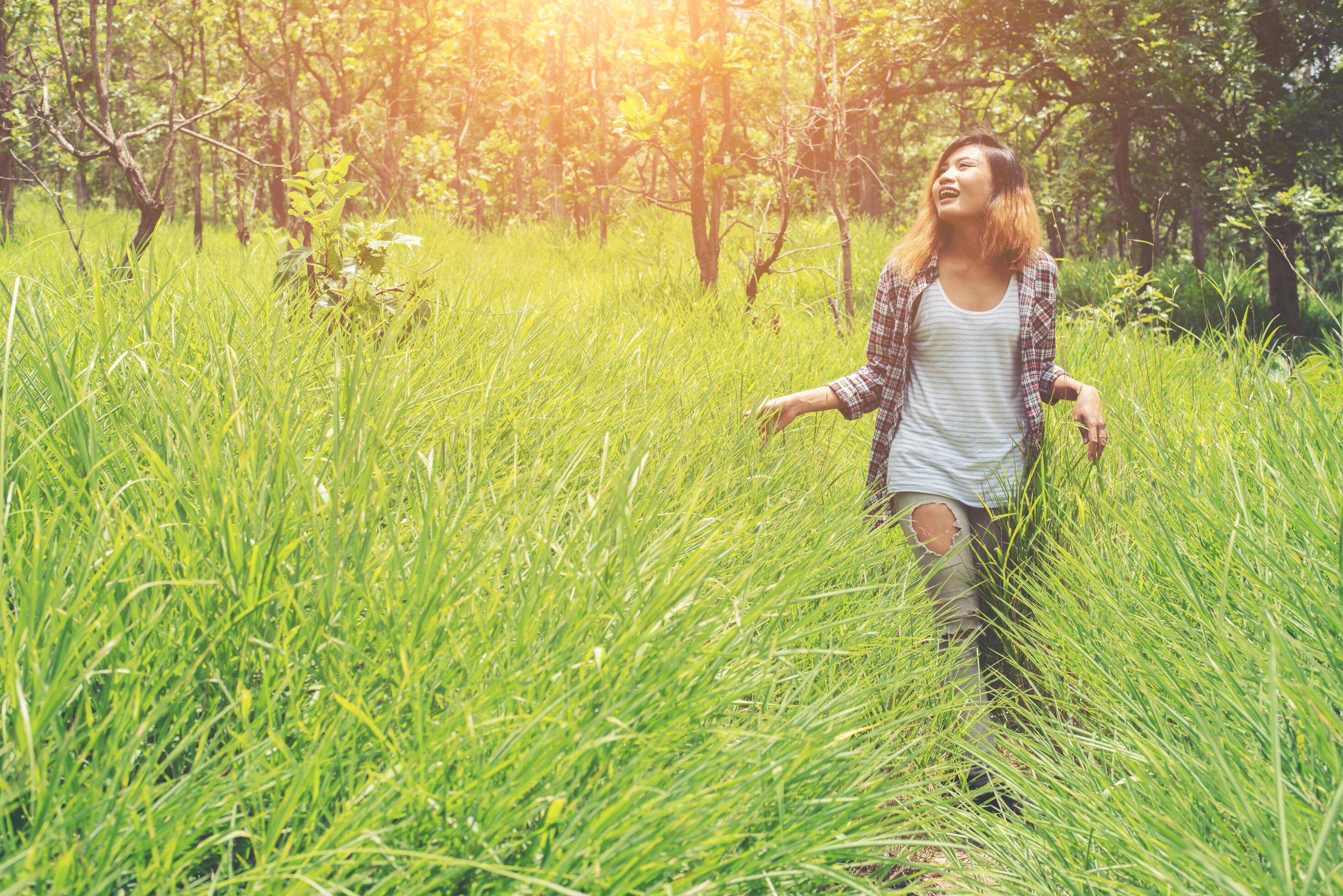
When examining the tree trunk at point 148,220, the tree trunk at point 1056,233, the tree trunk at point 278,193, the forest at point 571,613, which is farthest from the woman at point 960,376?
the tree trunk at point 278,193

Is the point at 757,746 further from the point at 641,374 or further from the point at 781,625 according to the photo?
the point at 641,374

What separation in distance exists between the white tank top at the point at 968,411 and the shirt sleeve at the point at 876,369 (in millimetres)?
117

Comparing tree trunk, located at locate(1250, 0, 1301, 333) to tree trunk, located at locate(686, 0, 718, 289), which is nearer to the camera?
Answer: tree trunk, located at locate(686, 0, 718, 289)

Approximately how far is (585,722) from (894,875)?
1.12 m

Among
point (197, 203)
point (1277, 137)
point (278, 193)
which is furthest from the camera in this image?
point (278, 193)

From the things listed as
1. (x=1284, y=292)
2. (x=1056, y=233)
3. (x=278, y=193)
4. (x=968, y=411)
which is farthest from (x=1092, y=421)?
(x=278, y=193)

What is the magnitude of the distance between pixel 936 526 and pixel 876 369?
1.76 feet

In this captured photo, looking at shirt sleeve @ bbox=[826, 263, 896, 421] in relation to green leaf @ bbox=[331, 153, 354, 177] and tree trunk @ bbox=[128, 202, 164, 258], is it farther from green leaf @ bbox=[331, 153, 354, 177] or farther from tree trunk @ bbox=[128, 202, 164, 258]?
tree trunk @ bbox=[128, 202, 164, 258]

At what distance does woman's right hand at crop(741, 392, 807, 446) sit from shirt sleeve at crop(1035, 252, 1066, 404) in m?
0.72

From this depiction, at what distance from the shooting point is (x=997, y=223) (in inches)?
106

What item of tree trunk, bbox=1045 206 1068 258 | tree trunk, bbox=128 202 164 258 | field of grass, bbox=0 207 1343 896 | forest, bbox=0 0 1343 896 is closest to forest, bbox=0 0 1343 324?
tree trunk, bbox=1045 206 1068 258

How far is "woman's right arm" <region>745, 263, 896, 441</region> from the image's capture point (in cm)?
265

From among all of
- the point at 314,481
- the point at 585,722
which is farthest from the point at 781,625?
the point at 314,481

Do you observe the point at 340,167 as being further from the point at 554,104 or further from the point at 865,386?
the point at 554,104
